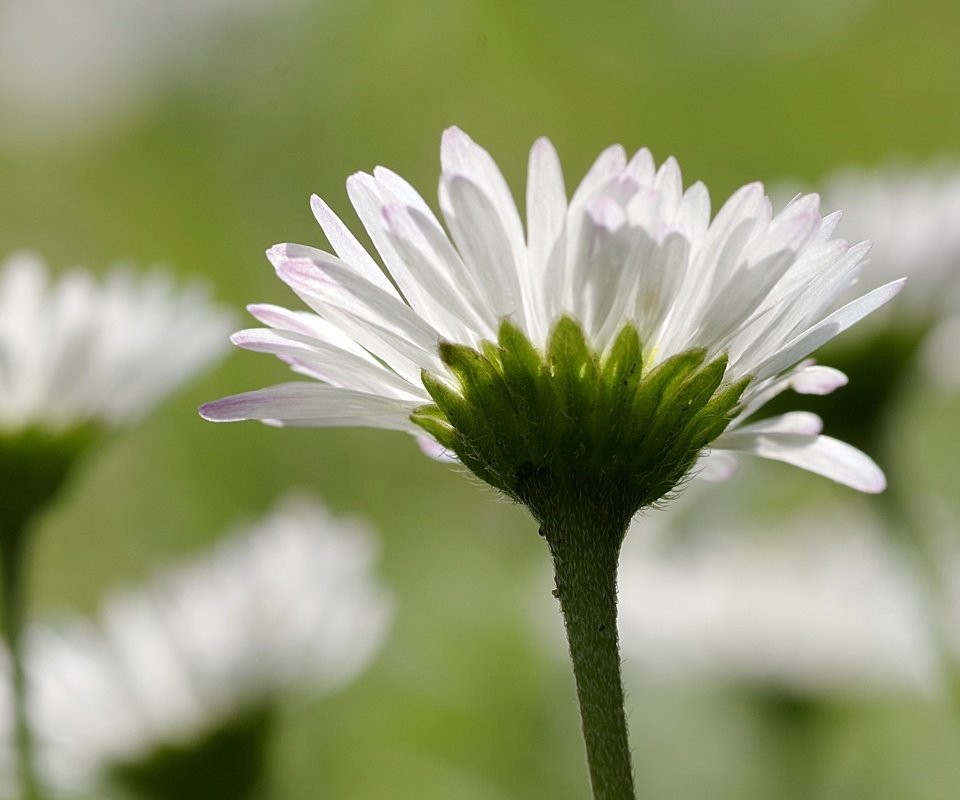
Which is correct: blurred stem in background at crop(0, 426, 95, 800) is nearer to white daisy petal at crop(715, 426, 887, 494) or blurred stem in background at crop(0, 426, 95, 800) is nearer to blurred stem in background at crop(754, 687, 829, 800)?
white daisy petal at crop(715, 426, 887, 494)

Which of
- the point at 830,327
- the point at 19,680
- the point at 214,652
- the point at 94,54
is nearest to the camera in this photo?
the point at 830,327

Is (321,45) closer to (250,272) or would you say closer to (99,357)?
(250,272)

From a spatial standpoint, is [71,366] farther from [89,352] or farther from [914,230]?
[914,230]

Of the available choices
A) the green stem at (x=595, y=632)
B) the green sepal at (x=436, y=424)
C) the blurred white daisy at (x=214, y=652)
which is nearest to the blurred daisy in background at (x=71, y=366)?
the blurred white daisy at (x=214, y=652)

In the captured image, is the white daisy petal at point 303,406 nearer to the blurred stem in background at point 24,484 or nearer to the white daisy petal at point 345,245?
the white daisy petal at point 345,245

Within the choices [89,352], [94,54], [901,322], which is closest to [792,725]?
[901,322]

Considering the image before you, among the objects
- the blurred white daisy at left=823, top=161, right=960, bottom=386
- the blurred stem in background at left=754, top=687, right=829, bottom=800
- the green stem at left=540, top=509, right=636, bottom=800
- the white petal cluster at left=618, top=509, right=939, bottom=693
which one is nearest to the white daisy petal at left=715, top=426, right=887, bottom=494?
the green stem at left=540, top=509, right=636, bottom=800
